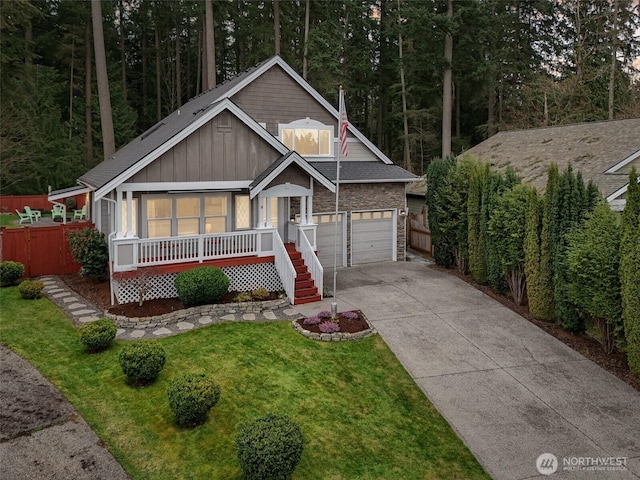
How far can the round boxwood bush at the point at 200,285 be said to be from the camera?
12750mm

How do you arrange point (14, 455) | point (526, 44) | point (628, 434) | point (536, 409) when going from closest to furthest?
1. point (14, 455)
2. point (628, 434)
3. point (536, 409)
4. point (526, 44)

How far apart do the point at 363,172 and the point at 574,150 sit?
8.41 m

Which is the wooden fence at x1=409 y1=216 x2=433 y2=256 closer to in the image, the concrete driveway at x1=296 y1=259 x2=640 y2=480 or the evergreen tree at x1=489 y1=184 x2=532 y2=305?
the concrete driveway at x1=296 y1=259 x2=640 y2=480

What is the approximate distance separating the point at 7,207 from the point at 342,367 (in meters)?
29.4

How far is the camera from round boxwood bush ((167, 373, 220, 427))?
299 inches

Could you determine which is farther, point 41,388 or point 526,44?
point 526,44

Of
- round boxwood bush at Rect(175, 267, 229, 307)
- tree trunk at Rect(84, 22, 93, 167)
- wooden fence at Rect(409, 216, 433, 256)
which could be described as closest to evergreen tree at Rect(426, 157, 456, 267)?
wooden fence at Rect(409, 216, 433, 256)

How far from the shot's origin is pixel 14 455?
679 centimetres

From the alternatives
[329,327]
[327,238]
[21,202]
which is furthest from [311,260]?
[21,202]

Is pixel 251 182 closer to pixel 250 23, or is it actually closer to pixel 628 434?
pixel 628 434

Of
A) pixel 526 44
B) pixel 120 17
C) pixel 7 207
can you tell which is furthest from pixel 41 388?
pixel 120 17

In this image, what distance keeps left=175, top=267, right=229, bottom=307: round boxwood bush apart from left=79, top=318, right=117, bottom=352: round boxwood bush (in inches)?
99.9

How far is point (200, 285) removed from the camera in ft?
42.0

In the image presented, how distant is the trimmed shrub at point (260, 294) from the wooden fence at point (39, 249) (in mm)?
7235
